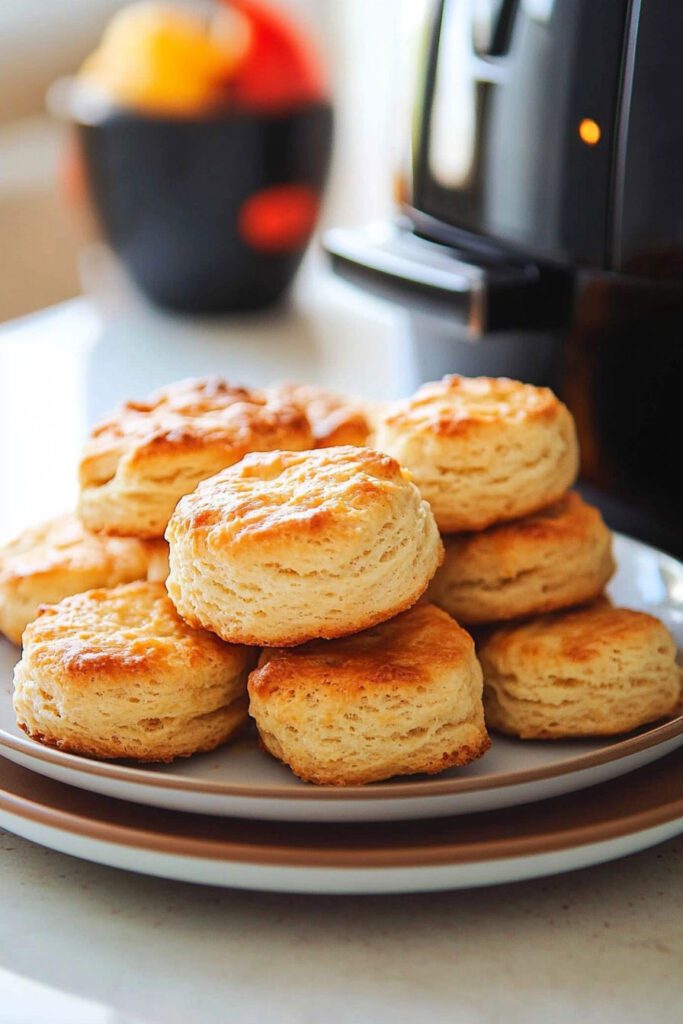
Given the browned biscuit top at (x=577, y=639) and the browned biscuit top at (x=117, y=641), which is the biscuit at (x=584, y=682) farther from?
the browned biscuit top at (x=117, y=641)

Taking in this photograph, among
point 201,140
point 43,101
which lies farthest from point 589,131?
point 43,101

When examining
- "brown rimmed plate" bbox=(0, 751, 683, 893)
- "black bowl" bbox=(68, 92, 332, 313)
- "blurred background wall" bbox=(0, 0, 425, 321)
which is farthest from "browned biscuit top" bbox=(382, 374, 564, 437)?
"blurred background wall" bbox=(0, 0, 425, 321)

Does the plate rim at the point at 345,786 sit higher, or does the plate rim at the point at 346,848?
the plate rim at the point at 345,786

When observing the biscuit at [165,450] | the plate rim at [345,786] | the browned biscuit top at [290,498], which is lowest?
the plate rim at [345,786]

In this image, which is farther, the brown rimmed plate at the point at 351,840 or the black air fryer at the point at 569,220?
the black air fryer at the point at 569,220

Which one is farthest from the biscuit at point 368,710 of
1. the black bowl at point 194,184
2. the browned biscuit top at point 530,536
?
the black bowl at point 194,184

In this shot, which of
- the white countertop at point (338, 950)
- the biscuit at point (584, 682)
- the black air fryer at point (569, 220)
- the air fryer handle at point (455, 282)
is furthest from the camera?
the air fryer handle at point (455, 282)

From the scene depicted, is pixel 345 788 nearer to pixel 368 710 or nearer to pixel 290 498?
pixel 368 710

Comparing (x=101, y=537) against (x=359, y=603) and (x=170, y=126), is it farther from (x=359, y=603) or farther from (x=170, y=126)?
(x=170, y=126)
